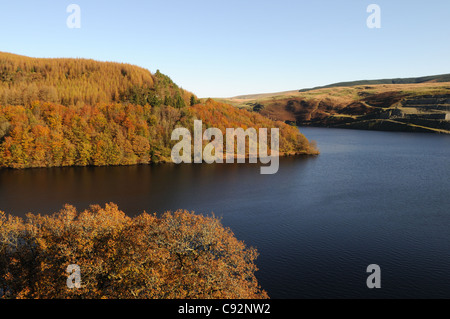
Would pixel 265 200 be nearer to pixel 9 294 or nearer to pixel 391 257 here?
pixel 391 257

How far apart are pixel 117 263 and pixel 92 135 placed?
88.5 m

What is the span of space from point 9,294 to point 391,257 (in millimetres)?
42298

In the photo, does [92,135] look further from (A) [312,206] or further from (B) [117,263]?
(B) [117,263]

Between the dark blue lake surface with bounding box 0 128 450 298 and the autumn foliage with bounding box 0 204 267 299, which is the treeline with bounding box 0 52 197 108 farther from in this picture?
the autumn foliage with bounding box 0 204 267 299

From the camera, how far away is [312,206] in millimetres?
59281

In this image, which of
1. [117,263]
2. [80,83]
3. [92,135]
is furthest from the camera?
[80,83]

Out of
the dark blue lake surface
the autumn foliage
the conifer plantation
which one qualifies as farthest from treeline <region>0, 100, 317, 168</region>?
the autumn foliage

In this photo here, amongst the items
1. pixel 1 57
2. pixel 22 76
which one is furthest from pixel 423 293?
pixel 1 57

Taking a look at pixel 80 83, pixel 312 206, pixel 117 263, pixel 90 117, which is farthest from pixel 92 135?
pixel 117 263

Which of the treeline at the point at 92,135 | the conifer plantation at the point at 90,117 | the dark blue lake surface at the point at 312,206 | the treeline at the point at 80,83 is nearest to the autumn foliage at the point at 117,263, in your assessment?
the dark blue lake surface at the point at 312,206

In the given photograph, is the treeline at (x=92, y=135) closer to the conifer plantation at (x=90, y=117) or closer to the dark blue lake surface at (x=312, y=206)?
the conifer plantation at (x=90, y=117)

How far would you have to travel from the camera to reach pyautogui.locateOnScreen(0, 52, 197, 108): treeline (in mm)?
120625

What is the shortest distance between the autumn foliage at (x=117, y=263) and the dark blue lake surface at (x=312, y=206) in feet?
34.2

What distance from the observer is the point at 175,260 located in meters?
26.8
